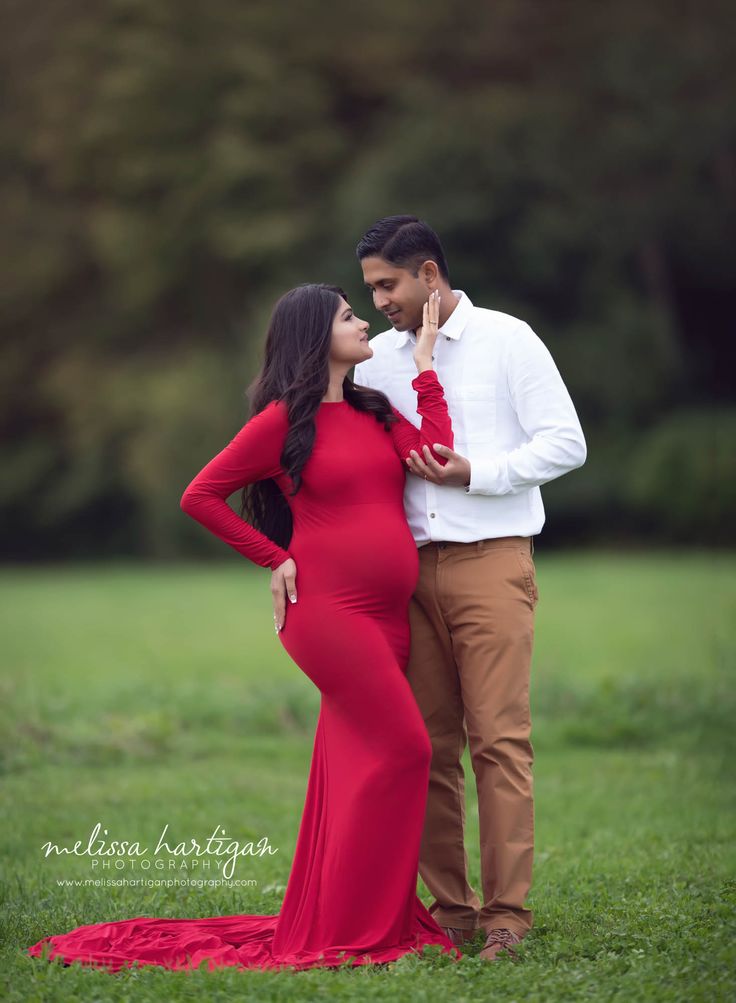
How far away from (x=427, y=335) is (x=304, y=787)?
13.3 feet

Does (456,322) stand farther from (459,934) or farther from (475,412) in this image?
(459,934)

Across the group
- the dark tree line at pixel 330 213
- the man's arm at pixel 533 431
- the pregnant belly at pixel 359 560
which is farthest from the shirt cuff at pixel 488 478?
the dark tree line at pixel 330 213

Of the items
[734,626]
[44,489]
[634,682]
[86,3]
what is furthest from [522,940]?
[86,3]

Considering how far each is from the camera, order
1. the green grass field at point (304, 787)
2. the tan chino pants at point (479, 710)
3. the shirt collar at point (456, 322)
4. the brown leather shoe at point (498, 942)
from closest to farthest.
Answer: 1. the green grass field at point (304, 787)
2. the brown leather shoe at point (498, 942)
3. the tan chino pants at point (479, 710)
4. the shirt collar at point (456, 322)

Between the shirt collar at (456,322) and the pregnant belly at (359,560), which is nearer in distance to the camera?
the pregnant belly at (359,560)

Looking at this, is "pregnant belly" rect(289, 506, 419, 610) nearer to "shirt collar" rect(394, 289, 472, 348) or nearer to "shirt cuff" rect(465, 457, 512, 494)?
"shirt cuff" rect(465, 457, 512, 494)

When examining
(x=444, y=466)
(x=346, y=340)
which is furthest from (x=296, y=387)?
(x=444, y=466)

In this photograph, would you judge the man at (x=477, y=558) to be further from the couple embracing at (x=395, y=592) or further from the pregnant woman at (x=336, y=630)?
the pregnant woman at (x=336, y=630)

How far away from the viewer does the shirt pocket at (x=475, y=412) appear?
14.6 feet

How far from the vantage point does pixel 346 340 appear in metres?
4.37

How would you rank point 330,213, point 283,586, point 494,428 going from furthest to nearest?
point 330,213, point 494,428, point 283,586

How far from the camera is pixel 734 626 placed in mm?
13188

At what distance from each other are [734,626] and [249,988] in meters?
10.3

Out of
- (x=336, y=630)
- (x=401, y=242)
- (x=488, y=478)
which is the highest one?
(x=401, y=242)
